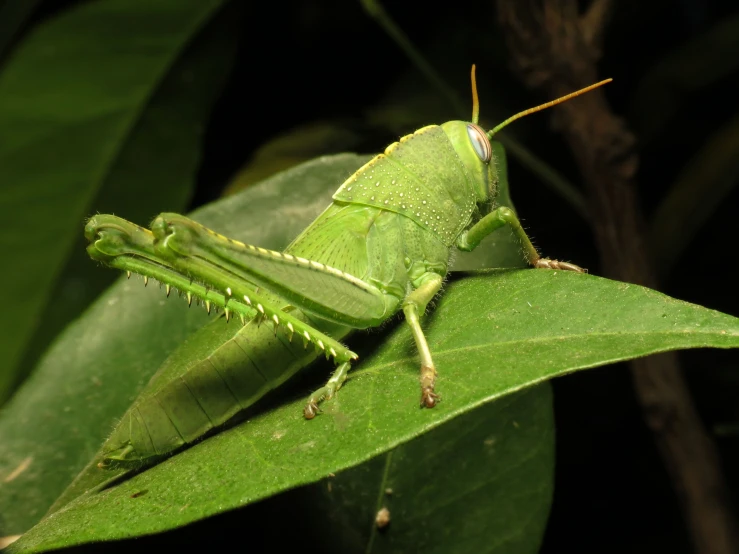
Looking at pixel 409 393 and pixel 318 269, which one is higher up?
pixel 318 269

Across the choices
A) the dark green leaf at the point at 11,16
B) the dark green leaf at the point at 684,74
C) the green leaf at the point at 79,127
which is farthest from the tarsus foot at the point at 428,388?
the dark green leaf at the point at 11,16

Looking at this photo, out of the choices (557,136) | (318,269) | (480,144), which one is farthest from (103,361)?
(557,136)

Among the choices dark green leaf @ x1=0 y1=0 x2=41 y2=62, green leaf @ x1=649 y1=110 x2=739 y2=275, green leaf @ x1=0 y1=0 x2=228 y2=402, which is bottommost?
green leaf @ x1=649 y1=110 x2=739 y2=275

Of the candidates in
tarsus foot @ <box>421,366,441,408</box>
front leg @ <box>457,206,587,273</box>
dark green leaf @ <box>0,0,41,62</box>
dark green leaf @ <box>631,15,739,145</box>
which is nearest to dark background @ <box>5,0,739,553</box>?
dark green leaf @ <box>631,15,739,145</box>

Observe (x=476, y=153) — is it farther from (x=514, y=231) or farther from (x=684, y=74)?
(x=684, y=74)

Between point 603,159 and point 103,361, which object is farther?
point 603,159

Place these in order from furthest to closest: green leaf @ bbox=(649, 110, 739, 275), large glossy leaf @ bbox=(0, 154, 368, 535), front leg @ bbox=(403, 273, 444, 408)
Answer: green leaf @ bbox=(649, 110, 739, 275) → large glossy leaf @ bbox=(0, 154, 368, 535) → front leg @ bbox=(403, 273, 444, 408)

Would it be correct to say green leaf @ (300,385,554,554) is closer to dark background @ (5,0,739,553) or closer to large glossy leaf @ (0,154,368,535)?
large glossy leaf @ (0,154,368,535)
